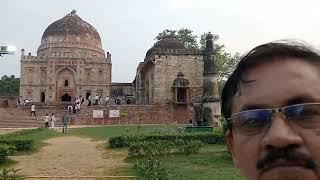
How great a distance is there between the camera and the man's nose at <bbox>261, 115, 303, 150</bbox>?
3.37ft

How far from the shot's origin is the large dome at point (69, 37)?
44.3 meters

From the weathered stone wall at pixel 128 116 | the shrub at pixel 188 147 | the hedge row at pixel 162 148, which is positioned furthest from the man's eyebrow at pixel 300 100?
the weathered stone wall at pixel 128 116

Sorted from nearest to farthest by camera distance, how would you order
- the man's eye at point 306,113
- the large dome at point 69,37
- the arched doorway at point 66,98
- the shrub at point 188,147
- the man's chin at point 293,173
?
the man's chin at point 293,173
the man's eye at point 306,113
the shrub at point 188,147
the arched doorway at point 66,98
the large dome at point 69,37

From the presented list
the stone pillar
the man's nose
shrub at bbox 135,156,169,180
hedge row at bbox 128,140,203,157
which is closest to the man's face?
the man's nose

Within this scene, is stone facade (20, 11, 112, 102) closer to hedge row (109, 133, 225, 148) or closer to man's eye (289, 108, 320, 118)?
hedge row (109, 133, 225, 148)

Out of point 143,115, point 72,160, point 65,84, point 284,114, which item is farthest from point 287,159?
point 65,84

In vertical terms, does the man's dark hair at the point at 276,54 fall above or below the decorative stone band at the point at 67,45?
below

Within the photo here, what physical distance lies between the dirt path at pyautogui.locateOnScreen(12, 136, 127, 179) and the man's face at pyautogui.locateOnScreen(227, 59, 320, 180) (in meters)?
9.25

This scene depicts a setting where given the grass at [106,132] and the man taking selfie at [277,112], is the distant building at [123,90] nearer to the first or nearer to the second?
the grass at [106,132]

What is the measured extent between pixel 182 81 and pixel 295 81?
31.1 meters

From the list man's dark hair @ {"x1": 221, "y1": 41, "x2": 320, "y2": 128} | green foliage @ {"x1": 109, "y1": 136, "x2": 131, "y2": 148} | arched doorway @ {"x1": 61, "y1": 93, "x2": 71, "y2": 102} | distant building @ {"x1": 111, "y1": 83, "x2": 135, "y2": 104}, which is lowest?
green foliage @ {"x1": 109, "y1": 136, "x2": 131, "y2": 148}

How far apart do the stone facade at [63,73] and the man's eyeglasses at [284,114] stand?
4173cm

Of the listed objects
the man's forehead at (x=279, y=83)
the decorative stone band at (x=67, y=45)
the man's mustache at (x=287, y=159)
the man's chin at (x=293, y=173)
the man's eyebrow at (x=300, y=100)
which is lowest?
the man's chin at (x=293, y=173)

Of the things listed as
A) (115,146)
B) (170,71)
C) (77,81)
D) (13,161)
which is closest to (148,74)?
(170,71)
